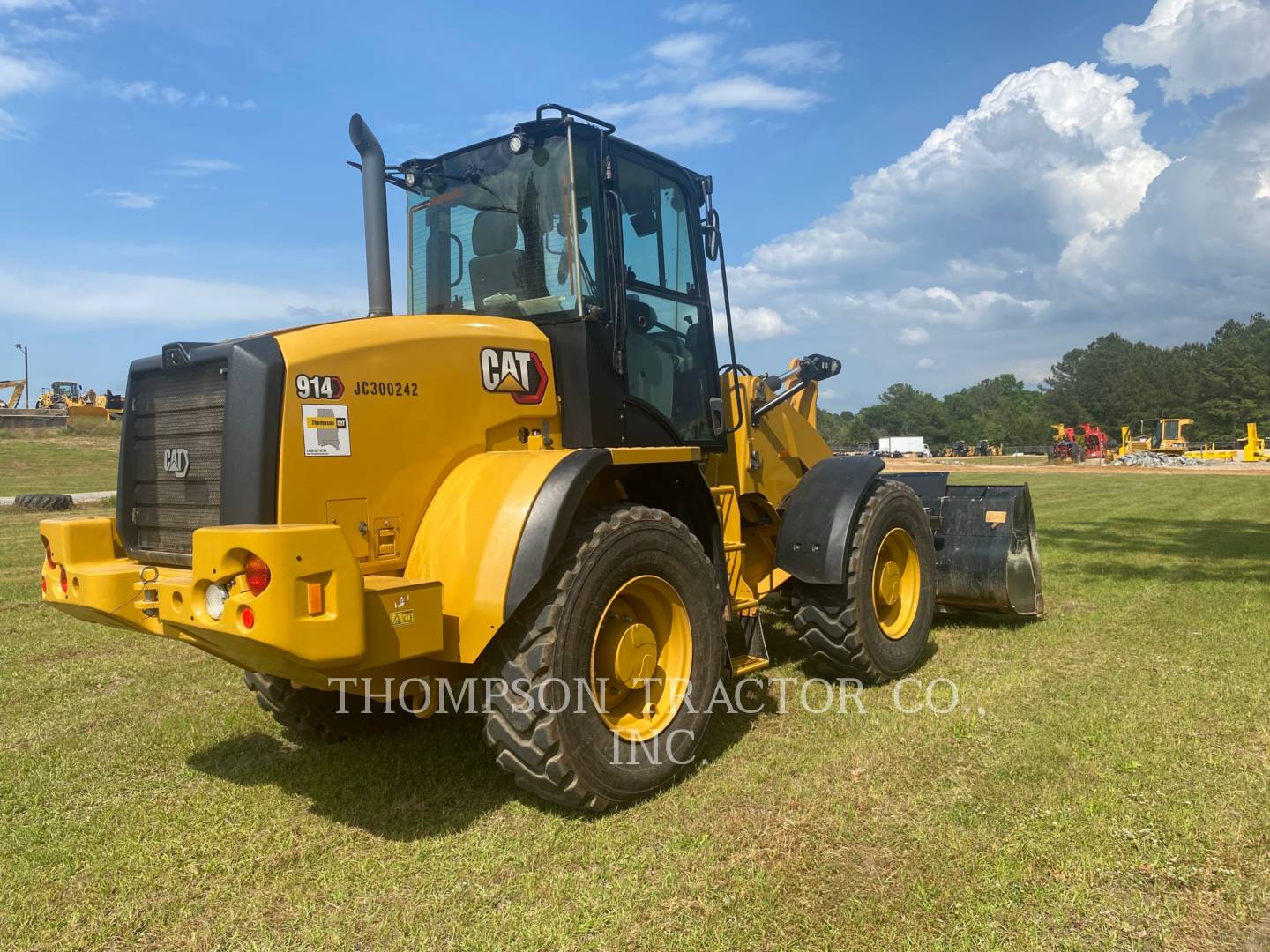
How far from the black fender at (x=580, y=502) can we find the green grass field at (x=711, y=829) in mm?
1019

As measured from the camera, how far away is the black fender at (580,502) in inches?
140

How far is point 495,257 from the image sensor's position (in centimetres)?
470

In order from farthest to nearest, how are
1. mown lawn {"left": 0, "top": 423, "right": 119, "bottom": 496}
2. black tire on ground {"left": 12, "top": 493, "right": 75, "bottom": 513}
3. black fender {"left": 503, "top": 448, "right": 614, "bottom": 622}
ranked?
mown lawn {"left": 0, "top": 423, "right": 119, "bottom": 496} → black tire on ground {"left": 12, "top": 493, "right": 75, "bottom": 513} → black fender {"left": 503, "top": 448, "right": 614, "bottom": 622}

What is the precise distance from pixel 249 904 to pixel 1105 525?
48.8 ft

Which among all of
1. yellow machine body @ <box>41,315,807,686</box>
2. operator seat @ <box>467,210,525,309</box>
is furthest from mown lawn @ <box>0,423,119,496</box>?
yellow machine body @ <box>41,315,807,686</box>

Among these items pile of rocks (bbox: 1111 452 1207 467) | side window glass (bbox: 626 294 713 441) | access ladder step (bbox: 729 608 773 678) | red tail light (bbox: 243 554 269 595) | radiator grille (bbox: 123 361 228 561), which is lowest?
access ladder step (bbox: 729 608 773 678)

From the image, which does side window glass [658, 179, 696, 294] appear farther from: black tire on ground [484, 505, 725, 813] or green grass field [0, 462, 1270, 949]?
green grass field [0, 462, 1270, 949]

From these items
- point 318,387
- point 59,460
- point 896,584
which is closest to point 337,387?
point 318,387

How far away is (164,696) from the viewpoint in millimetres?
5859

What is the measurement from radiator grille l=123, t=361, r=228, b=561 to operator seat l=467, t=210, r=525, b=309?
1.50 m

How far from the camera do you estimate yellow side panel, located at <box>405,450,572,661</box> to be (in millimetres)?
3541

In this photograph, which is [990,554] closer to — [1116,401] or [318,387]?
[318,387]

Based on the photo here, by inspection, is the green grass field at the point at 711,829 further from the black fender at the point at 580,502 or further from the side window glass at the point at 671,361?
the side window glass at the point at 671,361

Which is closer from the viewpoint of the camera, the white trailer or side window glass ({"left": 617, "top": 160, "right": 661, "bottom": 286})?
side window glass ({"left": 617, "top": 160, "right": 661, "bottom": 286})
